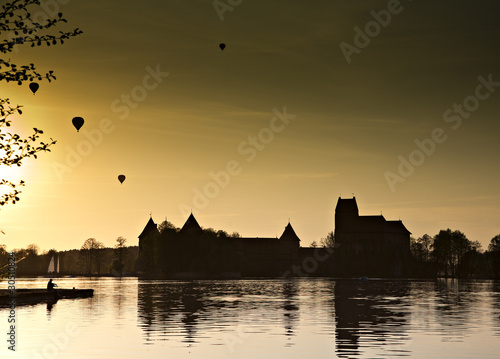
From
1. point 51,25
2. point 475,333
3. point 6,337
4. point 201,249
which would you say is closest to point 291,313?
point 475,333

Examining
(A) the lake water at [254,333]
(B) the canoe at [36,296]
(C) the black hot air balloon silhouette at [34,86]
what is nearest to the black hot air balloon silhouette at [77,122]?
(C) the black hot air balloon silhouette at [34,86]

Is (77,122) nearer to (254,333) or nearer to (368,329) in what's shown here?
(254,333)

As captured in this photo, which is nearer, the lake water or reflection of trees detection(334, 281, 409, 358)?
the lake water

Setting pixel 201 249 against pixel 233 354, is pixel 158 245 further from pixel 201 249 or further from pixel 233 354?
pixel 233 354

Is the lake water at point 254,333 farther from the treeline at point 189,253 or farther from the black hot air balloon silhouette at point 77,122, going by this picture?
the treeline at point 189,253

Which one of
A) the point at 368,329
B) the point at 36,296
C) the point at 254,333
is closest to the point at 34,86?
the point at 254,333

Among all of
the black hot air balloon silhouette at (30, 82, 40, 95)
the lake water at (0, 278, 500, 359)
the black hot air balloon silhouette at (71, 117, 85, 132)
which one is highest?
the black hot air balloon silhouette at (71, 117, 85, 132)

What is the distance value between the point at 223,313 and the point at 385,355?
2363 centimetres

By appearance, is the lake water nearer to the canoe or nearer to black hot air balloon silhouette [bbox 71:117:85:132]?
the canoe

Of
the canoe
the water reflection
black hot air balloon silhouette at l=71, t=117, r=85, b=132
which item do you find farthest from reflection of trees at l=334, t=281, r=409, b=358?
the canoe

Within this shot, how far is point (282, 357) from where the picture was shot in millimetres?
25891

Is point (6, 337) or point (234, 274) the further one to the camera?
point (234, 274)

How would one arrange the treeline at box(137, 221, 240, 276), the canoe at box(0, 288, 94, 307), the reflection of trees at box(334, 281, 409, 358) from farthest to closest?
the treeline at box(137, 221, 240, 276) → the canoe at box(0, 288, 94, 307) → the reflection of trees at box(334, 281, 409, 358)

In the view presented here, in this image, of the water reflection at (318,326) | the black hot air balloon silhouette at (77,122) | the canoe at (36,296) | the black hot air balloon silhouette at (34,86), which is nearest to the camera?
the water reflection at (318,326)
